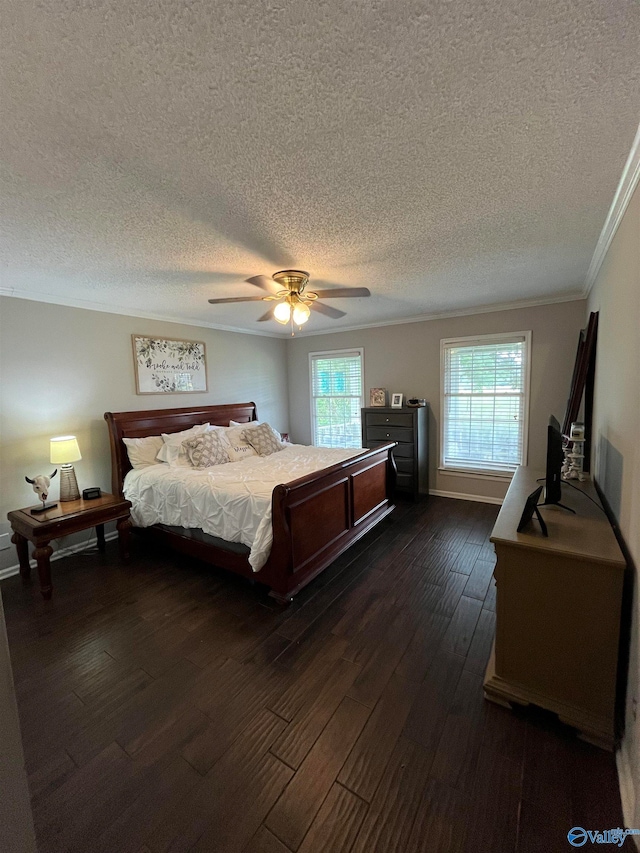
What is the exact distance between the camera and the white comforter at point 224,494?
242cm

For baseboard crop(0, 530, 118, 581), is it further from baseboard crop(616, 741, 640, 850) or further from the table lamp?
baseboard crop(616, 741, 640, 850)

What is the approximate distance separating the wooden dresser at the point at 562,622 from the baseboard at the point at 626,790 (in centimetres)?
9

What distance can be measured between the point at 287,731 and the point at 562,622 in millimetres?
1310

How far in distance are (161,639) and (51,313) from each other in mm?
2986

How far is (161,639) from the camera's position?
2082 mm

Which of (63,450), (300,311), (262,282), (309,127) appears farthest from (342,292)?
(63,450)

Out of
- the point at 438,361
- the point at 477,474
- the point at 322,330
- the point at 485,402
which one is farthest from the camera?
the point at 322,330

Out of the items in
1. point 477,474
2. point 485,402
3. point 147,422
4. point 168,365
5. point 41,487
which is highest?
point 168,365

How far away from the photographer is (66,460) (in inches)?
113

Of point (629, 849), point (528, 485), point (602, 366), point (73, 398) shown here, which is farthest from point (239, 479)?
point (602, 366)

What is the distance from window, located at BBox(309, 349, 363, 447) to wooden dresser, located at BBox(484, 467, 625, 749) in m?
3.70

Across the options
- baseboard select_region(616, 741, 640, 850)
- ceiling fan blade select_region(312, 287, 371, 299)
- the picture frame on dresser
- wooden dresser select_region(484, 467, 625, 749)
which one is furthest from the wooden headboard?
baseboard select_region(616, 741, 640, 850)

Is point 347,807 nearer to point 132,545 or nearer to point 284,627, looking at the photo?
point 284,627

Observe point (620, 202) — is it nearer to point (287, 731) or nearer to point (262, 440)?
point (287, 731)
